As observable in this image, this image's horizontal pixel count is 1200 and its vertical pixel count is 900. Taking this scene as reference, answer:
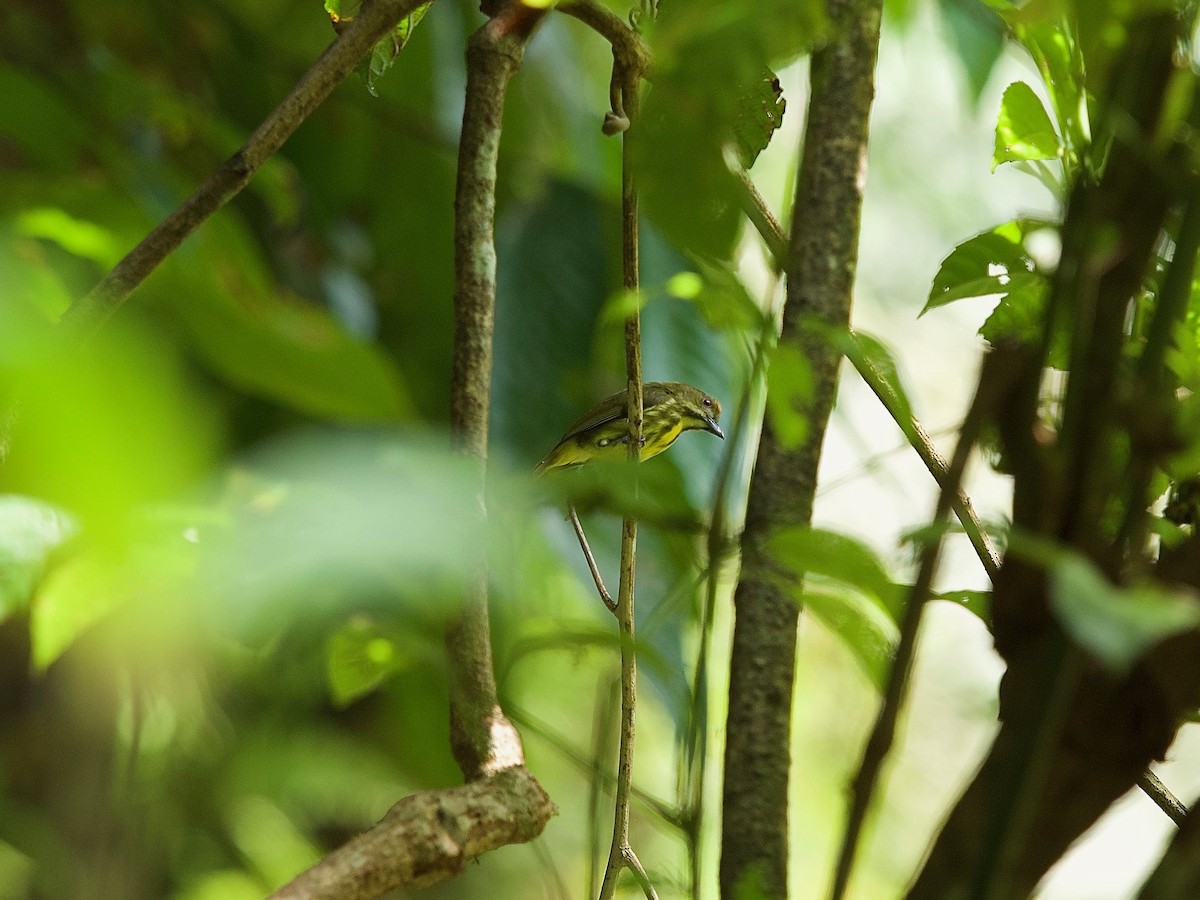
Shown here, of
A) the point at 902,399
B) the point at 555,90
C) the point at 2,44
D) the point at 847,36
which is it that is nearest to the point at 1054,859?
the point at 902,399

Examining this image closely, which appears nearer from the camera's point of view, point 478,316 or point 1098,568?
point 1098,568

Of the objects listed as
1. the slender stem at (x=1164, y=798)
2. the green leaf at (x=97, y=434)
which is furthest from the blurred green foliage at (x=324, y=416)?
the slender stem at (x=1164, y=798)

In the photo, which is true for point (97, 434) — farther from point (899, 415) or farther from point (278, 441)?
point (278, 441)

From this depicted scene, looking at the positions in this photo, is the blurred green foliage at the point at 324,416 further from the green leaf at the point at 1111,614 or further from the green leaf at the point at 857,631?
the green leaf at the point at 1111,614

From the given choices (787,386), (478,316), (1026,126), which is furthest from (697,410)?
(787,386)

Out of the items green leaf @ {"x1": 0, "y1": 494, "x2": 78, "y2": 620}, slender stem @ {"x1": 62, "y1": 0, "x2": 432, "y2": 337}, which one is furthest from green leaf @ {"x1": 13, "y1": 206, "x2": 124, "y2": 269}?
green leaf @ {"x1": 0, "y1": 494, "x2": 78, "y2": 620}

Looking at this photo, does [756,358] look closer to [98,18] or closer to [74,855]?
[98,18]
